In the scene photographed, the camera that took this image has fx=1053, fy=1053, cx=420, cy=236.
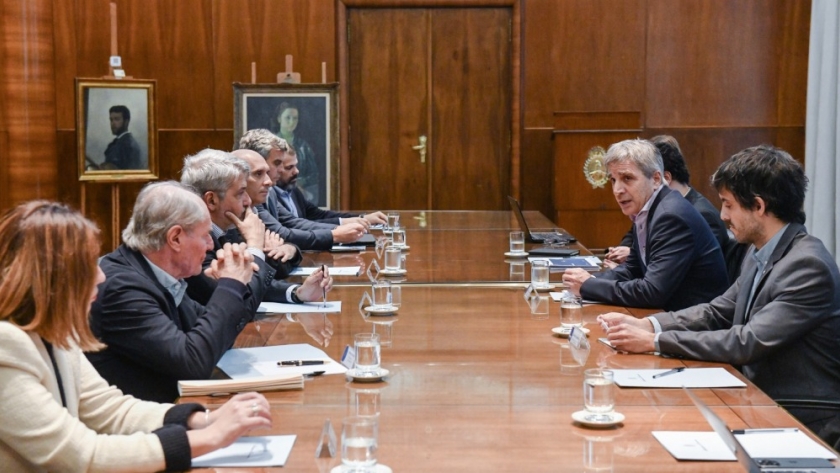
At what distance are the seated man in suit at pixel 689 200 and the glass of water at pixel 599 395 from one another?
2413 millimetres

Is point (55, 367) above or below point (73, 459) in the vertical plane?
above

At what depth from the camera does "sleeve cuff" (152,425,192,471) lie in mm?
2055

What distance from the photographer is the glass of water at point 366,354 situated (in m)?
2.77

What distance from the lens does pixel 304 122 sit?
9.55 metres

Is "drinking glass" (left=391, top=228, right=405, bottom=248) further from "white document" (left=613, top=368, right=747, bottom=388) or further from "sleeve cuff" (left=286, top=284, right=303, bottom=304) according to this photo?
"white document" (left=613, top=368, right=747, bottom=388)

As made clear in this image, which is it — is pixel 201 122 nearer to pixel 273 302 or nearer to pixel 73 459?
pixel 273 302

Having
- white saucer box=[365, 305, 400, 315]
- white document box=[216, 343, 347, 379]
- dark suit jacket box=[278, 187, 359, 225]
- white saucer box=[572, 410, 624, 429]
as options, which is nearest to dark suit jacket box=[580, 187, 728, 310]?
white saucer box=[365, 305, 400, 315]

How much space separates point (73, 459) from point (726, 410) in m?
1.48

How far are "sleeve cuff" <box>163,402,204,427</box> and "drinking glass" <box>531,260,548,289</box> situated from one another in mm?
1976

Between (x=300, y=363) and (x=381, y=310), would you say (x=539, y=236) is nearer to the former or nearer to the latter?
(x=381, y=310)

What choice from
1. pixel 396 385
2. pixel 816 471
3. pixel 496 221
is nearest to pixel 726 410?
pixel 816 471

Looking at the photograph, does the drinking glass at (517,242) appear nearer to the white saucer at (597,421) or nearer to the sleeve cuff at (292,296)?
the sleeve cuff at (292,296)

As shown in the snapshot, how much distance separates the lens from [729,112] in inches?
394

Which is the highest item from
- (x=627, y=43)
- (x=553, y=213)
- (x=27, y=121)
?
(x=627, y=43)
